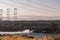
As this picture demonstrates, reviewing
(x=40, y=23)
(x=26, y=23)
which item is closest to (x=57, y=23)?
(x=40, y=23)

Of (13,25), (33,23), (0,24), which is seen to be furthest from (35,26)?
(0,24)

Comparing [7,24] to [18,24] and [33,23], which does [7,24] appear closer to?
[18,24]

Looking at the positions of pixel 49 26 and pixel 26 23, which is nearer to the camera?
pixel 49 26

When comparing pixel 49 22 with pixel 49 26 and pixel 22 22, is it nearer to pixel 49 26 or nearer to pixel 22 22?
pixel 49 26

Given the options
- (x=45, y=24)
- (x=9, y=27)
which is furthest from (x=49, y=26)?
(x=9, y=27)

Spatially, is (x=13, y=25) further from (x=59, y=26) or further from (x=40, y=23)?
(x=59, y=26)

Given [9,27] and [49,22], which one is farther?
[49,22]

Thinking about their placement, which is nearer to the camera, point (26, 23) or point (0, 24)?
point (0, 24)
